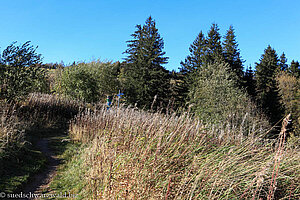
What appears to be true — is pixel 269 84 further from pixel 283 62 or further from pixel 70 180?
pixel 70 180

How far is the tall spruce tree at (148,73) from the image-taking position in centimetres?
2288

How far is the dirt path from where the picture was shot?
12.3 ft

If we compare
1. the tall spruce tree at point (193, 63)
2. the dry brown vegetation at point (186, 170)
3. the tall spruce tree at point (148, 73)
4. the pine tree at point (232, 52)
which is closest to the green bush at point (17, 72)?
the dry brown vegetation at point (186, 170)

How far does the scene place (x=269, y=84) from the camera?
3200 cm

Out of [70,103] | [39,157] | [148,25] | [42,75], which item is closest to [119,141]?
[39,157]

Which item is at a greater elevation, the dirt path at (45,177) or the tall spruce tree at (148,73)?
the tall spruce tree at (148,73)

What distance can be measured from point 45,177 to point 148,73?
1978 centimetres

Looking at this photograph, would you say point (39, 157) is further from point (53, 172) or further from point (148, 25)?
point (148, 25)

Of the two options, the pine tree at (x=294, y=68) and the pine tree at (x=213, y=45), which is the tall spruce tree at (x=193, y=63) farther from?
the pine tree at (x=294, y=68)

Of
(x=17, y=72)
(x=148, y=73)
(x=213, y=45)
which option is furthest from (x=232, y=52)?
(x=17, y=72)

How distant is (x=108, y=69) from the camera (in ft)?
77.2

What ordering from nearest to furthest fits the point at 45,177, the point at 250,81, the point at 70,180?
1. the point at 70,180
2. the point at 45,177
3. the point at 250,81

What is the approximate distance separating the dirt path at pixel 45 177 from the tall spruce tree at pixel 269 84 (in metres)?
29.3

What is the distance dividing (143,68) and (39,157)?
61.6ft
